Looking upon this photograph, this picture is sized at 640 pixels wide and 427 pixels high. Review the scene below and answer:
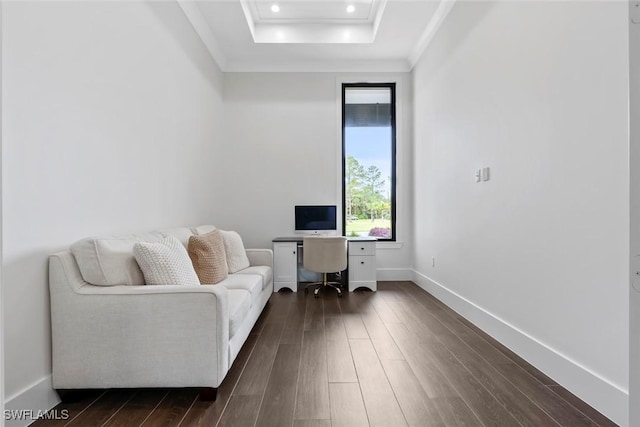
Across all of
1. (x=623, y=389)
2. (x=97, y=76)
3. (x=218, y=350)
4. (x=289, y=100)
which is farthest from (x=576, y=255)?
(x=289, y=100)

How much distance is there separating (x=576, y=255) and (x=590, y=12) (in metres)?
1.24

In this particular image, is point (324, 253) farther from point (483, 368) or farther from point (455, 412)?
point (455, 412)

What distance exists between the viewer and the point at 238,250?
3713 millimetres

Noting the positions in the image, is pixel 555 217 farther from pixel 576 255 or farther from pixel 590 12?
pixel 590 12

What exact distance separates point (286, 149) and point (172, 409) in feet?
12.6

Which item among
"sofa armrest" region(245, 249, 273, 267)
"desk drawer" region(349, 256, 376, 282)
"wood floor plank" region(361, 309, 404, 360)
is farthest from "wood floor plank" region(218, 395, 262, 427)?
"desk drawer" region(349, 256, 376, 282)

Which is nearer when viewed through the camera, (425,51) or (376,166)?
(425,51)

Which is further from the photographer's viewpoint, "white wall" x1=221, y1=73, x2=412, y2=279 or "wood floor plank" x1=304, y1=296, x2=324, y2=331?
"white wall" x1=221, y1=73, x2=412, y2=279

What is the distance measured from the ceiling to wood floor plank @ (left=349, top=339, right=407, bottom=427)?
11.1ft

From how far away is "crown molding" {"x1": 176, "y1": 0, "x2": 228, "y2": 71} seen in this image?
3.56 m

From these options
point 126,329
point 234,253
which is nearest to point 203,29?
point 234,253

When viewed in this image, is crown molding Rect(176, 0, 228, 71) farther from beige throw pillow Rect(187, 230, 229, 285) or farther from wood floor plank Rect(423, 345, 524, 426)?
wood floor plank Rect(423, 345, 524, 426)

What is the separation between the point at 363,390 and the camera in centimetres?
195

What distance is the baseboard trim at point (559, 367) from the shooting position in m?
1.66
